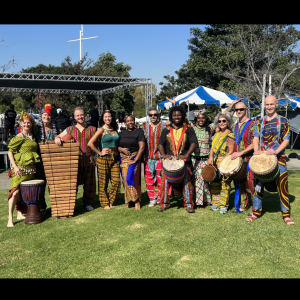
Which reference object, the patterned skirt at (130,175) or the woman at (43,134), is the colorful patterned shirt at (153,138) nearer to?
the patterned skirt at (130,175)

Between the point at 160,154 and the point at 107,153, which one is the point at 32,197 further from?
the point at 160,154

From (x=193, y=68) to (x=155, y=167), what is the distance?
26.1 meters

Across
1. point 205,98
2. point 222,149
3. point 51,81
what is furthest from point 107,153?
point 51,81

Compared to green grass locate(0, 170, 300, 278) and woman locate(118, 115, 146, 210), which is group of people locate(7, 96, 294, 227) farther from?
green grass locate(0, 170, 300, 278)

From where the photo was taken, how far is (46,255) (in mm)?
3979

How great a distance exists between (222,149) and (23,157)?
133 inches

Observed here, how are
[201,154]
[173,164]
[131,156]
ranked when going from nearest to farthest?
[173,164] → [201,154] → [131,156]

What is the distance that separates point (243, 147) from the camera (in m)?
5.44

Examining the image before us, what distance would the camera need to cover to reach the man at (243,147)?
530 centimetres

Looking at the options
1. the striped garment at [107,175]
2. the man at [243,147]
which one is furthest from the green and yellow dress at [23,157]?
the man at [243,147]

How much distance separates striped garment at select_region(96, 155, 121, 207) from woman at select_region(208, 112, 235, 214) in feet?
5.80

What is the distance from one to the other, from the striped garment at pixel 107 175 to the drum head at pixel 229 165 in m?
→ 1.97
